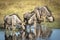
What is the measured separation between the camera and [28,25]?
7.32ft

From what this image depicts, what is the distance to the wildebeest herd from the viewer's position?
2.21 m

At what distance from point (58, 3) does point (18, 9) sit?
58 centimetres

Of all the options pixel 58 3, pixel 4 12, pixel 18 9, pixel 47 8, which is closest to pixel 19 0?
pixel 18 9

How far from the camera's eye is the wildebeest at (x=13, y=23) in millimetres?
2232

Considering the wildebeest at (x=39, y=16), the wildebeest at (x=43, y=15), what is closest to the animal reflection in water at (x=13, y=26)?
the wildebeest at (x=39, y=16)

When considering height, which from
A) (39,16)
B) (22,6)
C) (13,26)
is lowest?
(13,26)

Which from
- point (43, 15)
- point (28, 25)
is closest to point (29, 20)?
point (28, 25)

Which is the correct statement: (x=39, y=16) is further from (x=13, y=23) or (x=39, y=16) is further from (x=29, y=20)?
(x=13, y=23)

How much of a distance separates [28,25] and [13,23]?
216 millimetres

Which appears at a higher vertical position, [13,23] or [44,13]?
[44,13]

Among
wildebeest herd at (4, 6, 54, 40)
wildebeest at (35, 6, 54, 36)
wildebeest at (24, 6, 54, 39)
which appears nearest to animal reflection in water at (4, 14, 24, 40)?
wildebeest herd at (4, 6, 54, 40)

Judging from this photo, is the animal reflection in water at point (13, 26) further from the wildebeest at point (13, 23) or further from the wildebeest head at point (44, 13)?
the wildebeest head at point (44, 13)

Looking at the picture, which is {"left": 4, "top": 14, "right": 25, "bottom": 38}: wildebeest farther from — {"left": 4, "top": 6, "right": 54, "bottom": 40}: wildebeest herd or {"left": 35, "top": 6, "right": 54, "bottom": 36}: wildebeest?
{"left": 35, "top": 6, "right": 54, "bottom": 36}: wildebeest

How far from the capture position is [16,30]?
2.23 m
